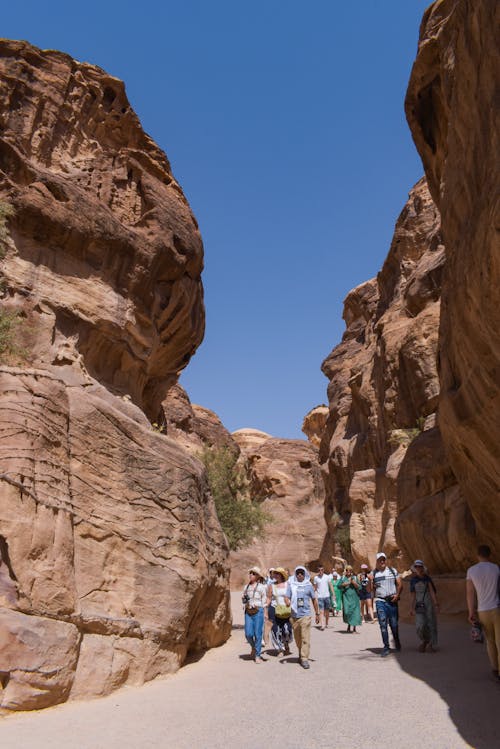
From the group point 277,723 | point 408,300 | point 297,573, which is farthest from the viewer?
point 408,300

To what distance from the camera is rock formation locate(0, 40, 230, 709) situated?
7.98 m

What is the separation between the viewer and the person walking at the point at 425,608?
34.1ft

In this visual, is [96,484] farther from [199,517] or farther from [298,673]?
[298,673]

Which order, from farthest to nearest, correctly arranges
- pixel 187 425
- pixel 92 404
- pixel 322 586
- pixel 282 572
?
pixel 187 425 < pixel 322 586 < pixel 282 572 < pixel 92 404

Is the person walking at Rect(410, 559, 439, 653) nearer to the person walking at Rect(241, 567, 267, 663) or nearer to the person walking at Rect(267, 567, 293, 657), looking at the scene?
the person walking at Rect(267, 567, 293, 657)

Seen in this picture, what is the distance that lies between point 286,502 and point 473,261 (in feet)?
163

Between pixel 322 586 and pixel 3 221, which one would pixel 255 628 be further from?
pixel 3 221

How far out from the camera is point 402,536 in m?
18.0

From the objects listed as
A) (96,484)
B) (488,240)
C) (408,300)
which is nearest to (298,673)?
(96,484)

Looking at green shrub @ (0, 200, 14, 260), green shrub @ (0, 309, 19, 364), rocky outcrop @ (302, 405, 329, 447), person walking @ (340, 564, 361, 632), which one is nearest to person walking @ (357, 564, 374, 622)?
person walking @ (340, 564, 361, 632)

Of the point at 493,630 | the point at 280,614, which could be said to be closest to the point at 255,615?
the point at 280,614

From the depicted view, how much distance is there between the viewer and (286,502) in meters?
55.3

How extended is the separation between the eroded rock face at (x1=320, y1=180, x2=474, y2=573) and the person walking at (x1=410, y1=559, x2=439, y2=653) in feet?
13.7

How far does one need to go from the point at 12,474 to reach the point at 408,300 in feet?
67.7
